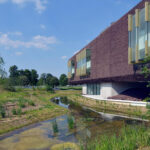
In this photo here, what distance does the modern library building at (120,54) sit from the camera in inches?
790

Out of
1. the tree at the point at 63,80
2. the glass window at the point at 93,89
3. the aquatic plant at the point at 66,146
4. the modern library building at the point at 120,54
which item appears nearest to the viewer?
the aquatic plant at the point at 66,146

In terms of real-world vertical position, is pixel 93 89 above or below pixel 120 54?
below

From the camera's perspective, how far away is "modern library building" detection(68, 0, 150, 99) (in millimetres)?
20078

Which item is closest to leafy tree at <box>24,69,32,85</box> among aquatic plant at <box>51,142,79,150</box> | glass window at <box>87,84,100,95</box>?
glass window at <box>87,84,100,95</box>

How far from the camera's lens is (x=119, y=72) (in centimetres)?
2547

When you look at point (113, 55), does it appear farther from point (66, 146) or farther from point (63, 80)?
point (63, 80)

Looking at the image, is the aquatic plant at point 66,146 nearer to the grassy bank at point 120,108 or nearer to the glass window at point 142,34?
the grassy bank at point 120,108

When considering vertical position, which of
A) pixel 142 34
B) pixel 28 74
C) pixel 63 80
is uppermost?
pixel 142 34

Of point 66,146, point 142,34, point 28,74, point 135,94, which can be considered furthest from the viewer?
point 28,74

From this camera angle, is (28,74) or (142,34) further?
(28,74)

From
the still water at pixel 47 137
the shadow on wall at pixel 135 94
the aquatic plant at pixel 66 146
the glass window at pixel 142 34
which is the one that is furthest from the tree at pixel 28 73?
the aquatic plant at pixel 66 146

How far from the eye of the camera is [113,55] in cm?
2758

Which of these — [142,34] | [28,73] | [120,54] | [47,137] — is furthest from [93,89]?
[28,73]

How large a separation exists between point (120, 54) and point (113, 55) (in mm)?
2178
